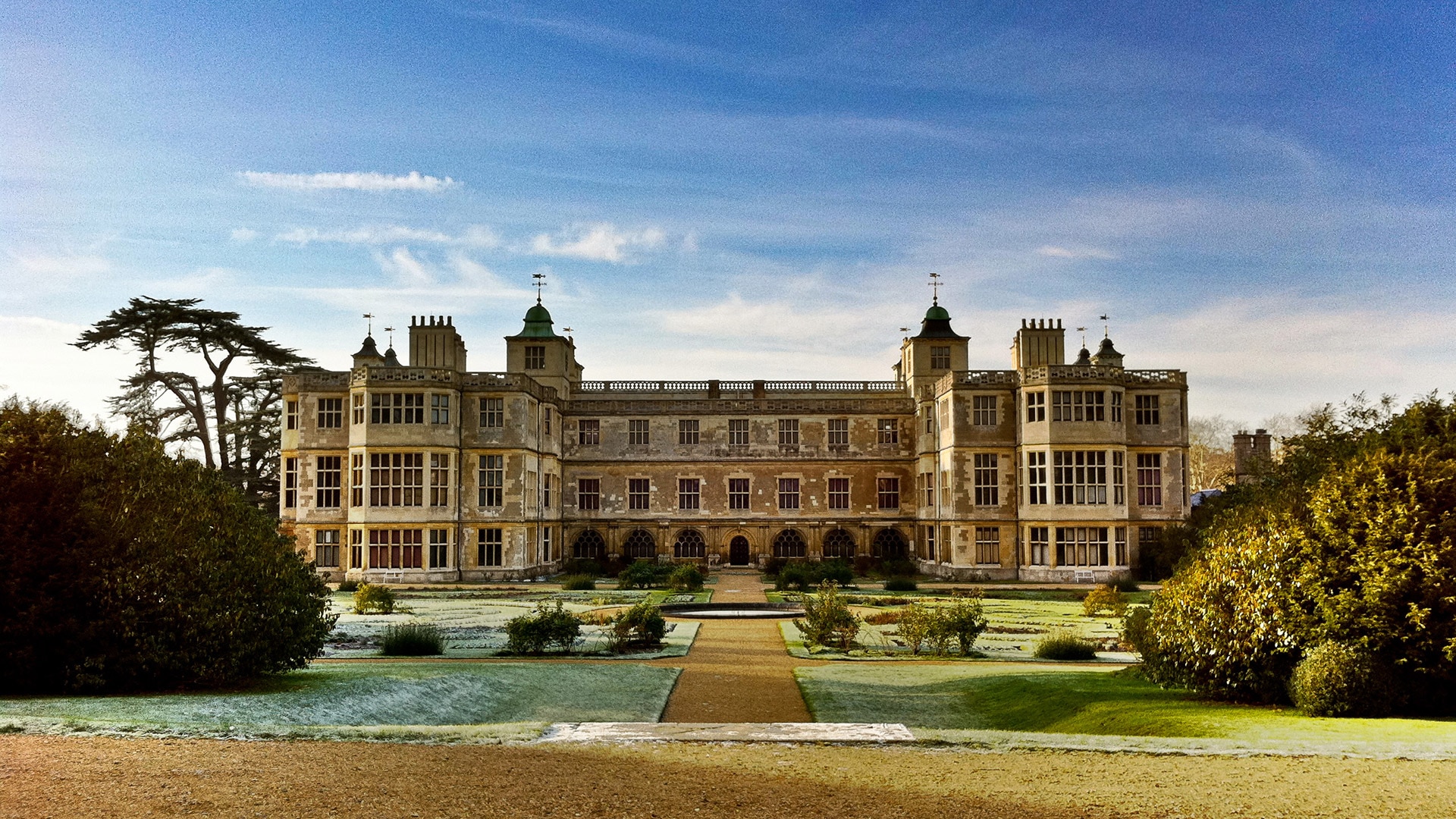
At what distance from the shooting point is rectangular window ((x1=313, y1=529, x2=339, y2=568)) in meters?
42.5

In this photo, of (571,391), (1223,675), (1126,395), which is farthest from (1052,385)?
(1223,675)

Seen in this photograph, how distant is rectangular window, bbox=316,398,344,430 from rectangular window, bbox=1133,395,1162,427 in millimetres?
31901

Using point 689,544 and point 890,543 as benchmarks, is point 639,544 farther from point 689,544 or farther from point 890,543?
point 890,543

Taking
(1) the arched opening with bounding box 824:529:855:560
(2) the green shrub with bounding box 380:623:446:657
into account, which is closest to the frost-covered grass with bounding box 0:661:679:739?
(2) the green shrub with bounding box 380:623:446:657

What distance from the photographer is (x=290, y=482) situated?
4453 cm

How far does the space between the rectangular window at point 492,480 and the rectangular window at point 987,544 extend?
18991mm

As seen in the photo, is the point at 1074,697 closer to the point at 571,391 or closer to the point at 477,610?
the point at 477,610

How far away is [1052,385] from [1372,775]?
107 ft

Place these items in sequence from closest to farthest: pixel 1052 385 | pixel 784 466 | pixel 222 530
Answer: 1. pixel 222 530
2. pixel 1052 385
3. pixel 784 466

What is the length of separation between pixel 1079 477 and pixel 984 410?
14.9 feet

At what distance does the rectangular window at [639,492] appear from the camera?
49.0 metres

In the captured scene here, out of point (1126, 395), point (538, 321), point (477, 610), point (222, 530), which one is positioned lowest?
point (477, 610)

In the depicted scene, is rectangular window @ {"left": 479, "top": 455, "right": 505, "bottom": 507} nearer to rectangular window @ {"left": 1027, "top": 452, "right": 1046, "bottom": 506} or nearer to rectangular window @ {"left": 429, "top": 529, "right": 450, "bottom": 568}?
rectangular window @ {"left": 429, "top": 529, "right": 450, "bottom": 568}

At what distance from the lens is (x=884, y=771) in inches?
382
